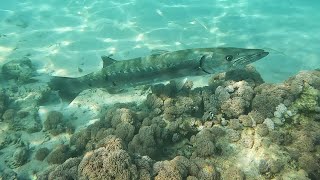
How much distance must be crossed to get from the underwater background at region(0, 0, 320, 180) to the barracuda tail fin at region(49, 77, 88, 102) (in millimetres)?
740

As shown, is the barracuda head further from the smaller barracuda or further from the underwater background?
the underwater background

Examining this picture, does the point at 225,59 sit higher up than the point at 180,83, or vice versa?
the point at 225,59

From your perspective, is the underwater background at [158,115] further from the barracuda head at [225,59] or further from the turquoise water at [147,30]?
the barracuda head at [225,59]

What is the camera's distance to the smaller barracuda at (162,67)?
6.08 m

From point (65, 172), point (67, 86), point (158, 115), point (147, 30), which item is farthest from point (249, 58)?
point (147, 30)

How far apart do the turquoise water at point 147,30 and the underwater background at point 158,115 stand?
0.28ft

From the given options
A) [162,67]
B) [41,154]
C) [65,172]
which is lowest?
[41,154]

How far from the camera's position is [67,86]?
6.99 m

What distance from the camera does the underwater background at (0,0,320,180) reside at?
15.5 feet

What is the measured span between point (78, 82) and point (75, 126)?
117cm

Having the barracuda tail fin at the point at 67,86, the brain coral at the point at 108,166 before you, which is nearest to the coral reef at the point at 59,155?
the barracuda tail fin at the point at 67,86

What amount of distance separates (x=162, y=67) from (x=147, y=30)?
8.13m

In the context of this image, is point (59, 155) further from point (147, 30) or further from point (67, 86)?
point (147, 30)

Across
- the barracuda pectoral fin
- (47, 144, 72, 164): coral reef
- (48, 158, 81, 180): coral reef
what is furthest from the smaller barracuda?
(48, 158, 81, 180): coral reef
